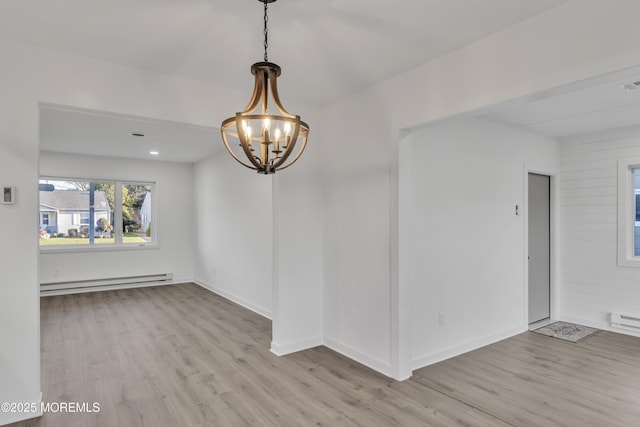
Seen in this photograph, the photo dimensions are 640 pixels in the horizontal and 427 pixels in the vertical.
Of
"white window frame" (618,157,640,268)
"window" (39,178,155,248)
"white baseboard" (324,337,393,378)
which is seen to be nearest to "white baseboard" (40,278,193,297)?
"window" (39,178,155,248)

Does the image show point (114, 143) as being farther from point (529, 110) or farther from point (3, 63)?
point (529, 110)

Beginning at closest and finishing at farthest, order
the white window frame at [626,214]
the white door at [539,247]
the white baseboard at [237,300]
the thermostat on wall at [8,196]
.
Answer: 1. the thermostat on wall at [8,196]
2. the white window frame at [626,214]
3. the white door at [539,247]
4. the white baseboard at [237,300]

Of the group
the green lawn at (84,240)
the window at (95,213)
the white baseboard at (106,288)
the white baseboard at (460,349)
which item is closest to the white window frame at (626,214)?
the white baseboard at (460,349)

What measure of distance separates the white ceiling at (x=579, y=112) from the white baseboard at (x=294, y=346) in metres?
3.05

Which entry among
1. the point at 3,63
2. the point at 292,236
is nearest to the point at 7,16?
the point at 3,63

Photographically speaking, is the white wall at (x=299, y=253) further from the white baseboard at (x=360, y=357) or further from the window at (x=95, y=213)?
the window at (x=95, y=213)

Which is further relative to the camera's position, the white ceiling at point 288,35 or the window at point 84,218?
the window at point 84,218

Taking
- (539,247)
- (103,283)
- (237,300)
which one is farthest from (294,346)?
(103,283)

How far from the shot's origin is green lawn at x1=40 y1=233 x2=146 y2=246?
6723 millimetres

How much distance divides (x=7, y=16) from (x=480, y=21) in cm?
294

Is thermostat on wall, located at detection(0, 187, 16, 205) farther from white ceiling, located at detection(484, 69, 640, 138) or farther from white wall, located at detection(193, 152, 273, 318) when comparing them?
white ceiling, located at detection(484, 69, 640, 138)

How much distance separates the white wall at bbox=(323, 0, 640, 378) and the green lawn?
17.1ft

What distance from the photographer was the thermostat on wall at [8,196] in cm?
250

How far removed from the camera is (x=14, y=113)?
8.33 feet
